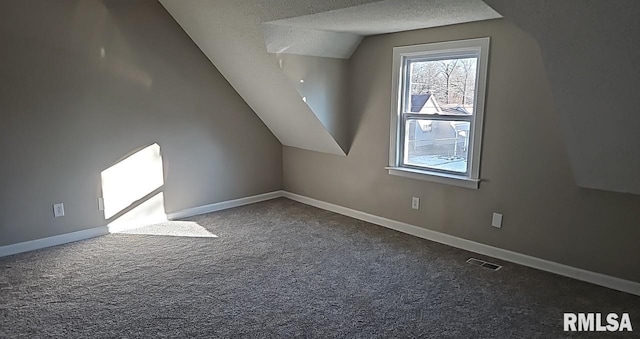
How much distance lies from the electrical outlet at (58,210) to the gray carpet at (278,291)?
293 millimetres

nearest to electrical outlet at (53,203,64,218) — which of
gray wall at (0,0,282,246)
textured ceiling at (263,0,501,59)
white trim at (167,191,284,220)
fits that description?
gray wall at (0,0,282,246)

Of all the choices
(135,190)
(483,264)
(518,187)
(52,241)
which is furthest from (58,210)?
(518,187)

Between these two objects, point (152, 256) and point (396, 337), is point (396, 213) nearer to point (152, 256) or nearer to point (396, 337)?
point (396, 337)

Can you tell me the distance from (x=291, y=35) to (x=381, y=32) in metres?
0.84

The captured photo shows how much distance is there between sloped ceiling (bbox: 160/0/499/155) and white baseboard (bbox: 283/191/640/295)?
0.78 meters

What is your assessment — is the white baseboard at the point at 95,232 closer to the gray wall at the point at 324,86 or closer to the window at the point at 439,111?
the gray wall at the point at 324,86

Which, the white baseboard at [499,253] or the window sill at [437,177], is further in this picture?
the window sill at [437,177]

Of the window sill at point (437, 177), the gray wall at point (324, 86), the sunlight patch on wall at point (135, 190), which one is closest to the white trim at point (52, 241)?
the sunlight patch on wall at point (135, 190)

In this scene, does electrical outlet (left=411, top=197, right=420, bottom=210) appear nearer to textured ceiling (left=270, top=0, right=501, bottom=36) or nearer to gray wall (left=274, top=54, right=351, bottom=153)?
gray wall (left=274, top=54, right=351, bottom=153)

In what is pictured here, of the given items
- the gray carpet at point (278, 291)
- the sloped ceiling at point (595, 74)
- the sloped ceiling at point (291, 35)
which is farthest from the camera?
the sloped ceiling at point (291, 35)

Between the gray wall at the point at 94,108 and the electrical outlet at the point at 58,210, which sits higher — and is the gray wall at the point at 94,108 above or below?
above

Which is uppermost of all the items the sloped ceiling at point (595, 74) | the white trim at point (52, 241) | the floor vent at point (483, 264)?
the sloped ceiling at point (595, 74)

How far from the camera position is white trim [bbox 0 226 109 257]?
11.4ft

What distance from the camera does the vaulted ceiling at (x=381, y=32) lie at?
2.03m
